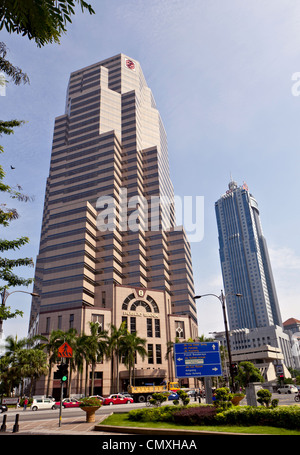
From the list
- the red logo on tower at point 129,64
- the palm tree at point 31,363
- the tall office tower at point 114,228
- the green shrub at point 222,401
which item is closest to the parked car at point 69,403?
the palm tree at point 31,363

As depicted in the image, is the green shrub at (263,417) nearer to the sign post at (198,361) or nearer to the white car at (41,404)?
the sign post at (198,361)

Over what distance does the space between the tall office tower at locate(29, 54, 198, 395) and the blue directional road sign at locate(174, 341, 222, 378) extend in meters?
46.5

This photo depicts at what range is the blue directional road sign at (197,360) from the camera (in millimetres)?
23344

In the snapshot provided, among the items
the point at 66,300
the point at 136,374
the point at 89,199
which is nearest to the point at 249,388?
the point at 136,374

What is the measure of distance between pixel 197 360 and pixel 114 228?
234 feet

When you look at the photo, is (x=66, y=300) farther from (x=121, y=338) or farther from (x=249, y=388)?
(x=249, y=388)

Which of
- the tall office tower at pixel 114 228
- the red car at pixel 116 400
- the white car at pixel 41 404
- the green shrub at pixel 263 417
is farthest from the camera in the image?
the tall office tower at pixel 114 228

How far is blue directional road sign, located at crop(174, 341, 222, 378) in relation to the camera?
919 inches

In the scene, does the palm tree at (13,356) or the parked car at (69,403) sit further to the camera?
the palm tree at (13,356)

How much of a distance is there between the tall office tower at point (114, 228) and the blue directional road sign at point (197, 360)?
46494mm

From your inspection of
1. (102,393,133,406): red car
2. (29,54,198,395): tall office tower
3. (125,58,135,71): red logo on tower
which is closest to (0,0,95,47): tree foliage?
(102,393,133,406): red car

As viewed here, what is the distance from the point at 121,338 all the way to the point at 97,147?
6427cm

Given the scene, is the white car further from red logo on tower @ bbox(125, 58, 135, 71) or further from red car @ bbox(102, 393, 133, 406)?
red logo on tower @ bbox(125, 58, 135, 71)

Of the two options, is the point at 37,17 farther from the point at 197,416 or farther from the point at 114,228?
the point at 114,228
